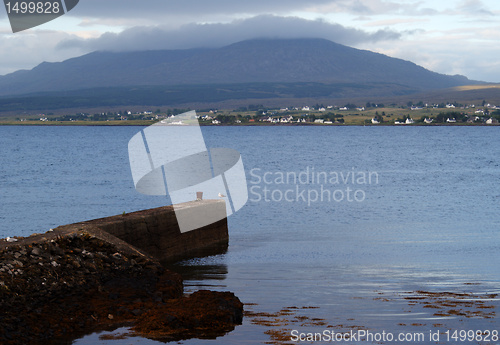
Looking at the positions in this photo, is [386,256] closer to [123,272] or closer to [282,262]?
[282,262]

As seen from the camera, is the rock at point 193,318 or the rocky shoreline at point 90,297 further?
the rock at point 193,318

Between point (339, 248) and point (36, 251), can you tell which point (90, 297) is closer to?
point (36, 251)

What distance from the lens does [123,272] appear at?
1589 cm

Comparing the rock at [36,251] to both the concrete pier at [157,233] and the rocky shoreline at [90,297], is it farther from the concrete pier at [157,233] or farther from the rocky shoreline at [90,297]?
the concrete pier at [157,233]

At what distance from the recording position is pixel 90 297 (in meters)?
14.5

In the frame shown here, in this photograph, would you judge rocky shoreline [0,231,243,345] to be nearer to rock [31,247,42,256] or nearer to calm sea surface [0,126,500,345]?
rock [31,247,42,256]

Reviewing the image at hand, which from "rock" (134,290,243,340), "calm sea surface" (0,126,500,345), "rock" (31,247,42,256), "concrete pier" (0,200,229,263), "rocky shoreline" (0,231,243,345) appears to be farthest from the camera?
"concrete pier" (0,200,229,263)

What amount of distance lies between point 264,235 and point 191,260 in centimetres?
723

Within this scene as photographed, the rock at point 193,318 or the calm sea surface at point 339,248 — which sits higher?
the rock at point 193,318

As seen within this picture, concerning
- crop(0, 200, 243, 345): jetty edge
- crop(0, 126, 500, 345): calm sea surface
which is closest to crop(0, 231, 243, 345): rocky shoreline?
crop(0, 200, 243, 345): jetty edge

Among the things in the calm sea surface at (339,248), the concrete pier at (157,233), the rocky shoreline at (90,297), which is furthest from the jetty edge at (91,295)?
the calm sea surface at (339,248)

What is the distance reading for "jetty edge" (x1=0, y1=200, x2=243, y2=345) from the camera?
13.0 meters

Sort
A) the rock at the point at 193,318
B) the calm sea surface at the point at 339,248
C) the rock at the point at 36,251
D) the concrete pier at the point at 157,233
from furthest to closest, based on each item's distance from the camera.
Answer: the concrete pier at the point at 157,233, the rock at the point at 36,251, the calm sea surface at the point at 339,248, the rock at the point at 193,318

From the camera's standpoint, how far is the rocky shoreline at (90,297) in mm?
13008
